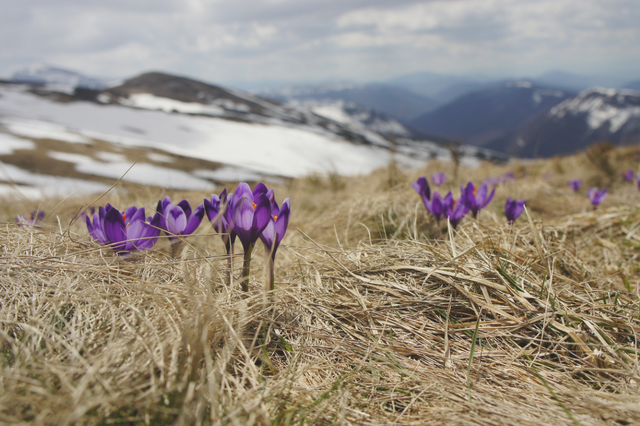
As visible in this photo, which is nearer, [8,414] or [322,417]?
[8,414]

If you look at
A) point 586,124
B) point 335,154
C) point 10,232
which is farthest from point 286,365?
point 586,124

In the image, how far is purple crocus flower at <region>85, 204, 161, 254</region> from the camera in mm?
1539

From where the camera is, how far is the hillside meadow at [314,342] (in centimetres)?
94

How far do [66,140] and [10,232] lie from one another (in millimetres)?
15192

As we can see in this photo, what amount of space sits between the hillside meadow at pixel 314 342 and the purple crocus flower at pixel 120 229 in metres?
0.06

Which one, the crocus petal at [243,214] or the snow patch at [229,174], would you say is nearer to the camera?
the crocus petal at [243,214]

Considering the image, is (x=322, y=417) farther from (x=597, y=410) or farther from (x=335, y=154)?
(x=335, y=154)

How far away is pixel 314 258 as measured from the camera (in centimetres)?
190

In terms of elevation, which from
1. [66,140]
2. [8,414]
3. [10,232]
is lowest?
[8,414]

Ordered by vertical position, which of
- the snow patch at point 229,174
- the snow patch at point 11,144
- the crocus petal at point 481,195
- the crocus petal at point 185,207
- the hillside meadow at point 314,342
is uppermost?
the snow patch at point 11,144

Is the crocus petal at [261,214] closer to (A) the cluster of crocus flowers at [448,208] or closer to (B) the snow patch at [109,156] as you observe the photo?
(A) the cluster of crocus flowers at [448,208]

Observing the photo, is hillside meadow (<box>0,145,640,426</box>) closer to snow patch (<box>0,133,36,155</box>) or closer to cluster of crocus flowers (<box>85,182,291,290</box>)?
cluster of crocus flowers (<box>85,182,291,290</box>)

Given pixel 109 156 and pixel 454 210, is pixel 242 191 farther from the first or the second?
pixel 109 156

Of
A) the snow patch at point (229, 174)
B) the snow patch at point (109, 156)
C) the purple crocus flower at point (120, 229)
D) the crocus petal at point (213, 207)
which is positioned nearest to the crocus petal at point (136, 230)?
the purple crocus flower at point (120, 229)
